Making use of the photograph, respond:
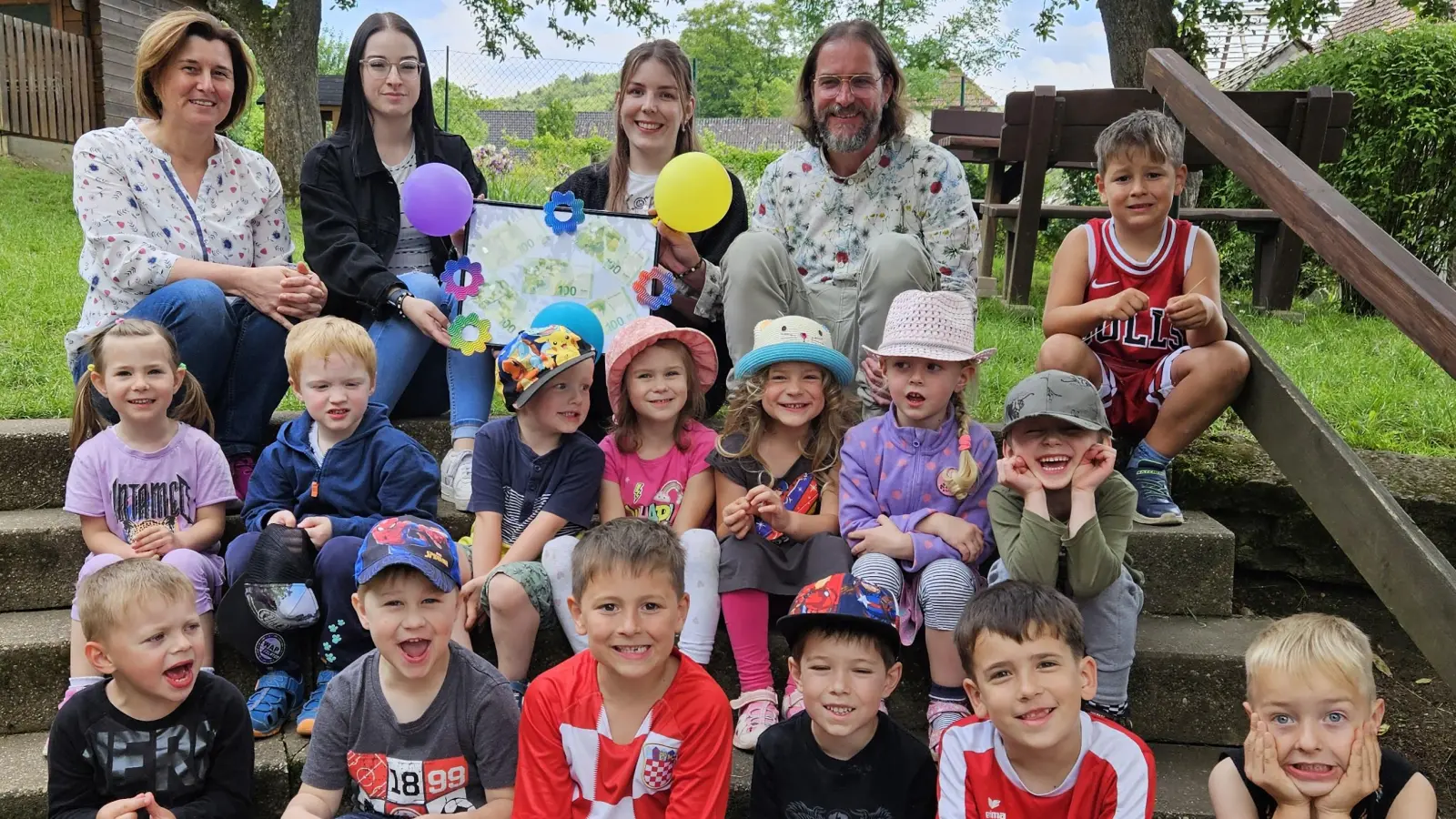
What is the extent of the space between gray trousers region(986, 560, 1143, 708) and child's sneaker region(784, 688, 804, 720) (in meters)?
0.54

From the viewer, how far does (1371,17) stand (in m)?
21.1

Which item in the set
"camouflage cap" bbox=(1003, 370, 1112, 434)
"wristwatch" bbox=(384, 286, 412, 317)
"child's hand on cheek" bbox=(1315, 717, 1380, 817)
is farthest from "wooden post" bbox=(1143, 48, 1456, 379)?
"wristwatch" bbox=(384, 286, 412, 317)

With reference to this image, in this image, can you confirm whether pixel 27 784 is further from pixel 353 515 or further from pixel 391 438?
pixel 391 438

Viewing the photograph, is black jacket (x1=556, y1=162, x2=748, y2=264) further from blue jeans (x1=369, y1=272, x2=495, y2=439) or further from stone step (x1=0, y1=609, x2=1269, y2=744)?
stone step (x1=0, y1=609, x2=1269, y2=744)

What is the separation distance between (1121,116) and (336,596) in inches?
186

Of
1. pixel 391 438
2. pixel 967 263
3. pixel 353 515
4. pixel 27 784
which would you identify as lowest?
pixel 27 784

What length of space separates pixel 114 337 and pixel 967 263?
7.89ft

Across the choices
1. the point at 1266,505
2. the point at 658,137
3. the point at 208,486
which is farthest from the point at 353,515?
the point at 1266,505

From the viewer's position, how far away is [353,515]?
111 inches

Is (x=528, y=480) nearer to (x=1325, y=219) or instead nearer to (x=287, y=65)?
(x=1325, y=219)

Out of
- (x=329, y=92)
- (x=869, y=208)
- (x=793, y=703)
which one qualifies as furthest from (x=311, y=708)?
(x=329, y=92)

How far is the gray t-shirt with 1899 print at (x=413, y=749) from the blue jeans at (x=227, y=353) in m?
1.16

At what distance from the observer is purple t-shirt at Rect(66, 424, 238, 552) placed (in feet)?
9.23

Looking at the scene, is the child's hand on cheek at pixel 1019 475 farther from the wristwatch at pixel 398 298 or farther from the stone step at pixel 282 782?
the wristwatch at pixel 398 298
